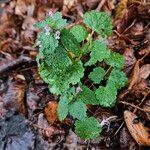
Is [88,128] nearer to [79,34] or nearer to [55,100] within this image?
[55,100]

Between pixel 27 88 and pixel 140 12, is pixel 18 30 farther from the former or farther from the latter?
pixel 140 12

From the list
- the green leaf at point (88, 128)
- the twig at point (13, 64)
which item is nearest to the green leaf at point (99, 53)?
the green leaf at point (88, 128)

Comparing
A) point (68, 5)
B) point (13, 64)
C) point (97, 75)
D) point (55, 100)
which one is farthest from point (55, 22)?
point (68, 5)

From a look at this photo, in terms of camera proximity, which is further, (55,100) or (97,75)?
(55,100)

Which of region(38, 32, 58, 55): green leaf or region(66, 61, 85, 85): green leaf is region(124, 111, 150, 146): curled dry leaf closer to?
region(66, 61, 85, 85): green leaf

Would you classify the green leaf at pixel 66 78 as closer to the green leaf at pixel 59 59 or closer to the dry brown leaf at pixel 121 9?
the green leaf at pixel 59 59

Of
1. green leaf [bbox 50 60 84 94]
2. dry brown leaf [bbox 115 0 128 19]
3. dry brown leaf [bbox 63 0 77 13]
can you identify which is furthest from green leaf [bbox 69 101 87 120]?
dry brown leaf [bbox 63 0 77 13]
